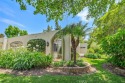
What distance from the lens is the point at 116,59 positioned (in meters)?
11.4

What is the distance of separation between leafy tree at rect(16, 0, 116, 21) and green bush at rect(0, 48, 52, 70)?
10.4ft

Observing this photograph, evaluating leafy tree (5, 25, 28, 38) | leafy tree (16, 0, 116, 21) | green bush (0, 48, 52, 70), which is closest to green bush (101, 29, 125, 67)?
leafy tree (16, 0, 116, 21)

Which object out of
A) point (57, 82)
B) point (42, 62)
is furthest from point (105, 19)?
point (57, 82)

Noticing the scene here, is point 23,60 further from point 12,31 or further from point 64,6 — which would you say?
point 12,31

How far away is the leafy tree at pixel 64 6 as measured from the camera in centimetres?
816

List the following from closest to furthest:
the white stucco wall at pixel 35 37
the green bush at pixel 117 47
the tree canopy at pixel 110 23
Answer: the green bush at pixel 117 47
the white stucco wall at pixel 35 37
the tree canopy at pixel 110 23

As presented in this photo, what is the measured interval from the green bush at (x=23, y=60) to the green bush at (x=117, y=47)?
4861mm

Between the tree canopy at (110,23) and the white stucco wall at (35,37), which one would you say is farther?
the tree canopy at (110,23)

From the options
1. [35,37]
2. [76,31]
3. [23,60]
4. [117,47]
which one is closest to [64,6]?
[76,31]

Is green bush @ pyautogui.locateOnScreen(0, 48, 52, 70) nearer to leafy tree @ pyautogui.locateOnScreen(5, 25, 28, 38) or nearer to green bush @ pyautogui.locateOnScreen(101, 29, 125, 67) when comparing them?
green bush @ pyautogui.locateOnScreen(101, 29, 125, 67)

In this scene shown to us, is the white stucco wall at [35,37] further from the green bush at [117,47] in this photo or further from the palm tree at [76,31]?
the green bush at [117,47]

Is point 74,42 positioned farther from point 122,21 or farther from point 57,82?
point 122,21

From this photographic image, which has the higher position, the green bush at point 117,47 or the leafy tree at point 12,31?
the leafy tree at point 12,31

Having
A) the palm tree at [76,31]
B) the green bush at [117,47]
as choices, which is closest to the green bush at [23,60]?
the palm tree at [76,31]
